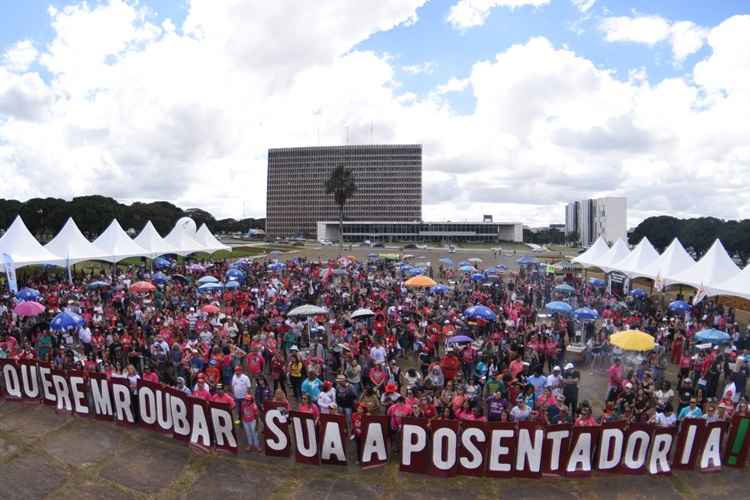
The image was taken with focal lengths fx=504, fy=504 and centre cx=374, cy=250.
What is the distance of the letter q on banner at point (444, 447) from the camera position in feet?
30.3

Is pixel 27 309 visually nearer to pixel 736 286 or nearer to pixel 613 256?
pixel 736 286

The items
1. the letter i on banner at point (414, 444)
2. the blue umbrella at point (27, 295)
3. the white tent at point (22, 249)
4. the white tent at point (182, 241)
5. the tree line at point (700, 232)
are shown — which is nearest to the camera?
the letter i on banner at point (414, 444)

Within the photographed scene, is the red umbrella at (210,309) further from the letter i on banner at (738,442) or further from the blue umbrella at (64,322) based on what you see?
the letter i on banner at (738,442)

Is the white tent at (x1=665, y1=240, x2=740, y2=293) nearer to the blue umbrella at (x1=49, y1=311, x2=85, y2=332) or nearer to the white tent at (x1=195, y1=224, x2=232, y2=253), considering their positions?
the blue umbrella at (x1=49, y1=311, x2=85, y2=332)

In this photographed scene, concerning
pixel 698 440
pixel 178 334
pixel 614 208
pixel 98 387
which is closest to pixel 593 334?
pixel 698 440

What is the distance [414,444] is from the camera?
945 cm

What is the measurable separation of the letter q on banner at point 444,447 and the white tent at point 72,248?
2967 cm

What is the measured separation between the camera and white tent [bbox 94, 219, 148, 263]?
35.1 metres

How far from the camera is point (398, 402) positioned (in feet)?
33.9

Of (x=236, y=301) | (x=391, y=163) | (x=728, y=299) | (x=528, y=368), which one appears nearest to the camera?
(x=528, y=368)

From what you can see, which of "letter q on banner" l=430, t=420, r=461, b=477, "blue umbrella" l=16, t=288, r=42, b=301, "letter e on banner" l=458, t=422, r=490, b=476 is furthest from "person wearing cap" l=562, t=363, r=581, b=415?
"blue umbrella" l=16, t=288, r=42, b=301

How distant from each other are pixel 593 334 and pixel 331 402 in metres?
13.6

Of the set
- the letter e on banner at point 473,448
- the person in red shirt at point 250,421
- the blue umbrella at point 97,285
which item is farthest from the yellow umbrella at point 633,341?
the blue umbrella at point 97,285

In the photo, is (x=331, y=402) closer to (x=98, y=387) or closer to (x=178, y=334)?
(x=98, y=387)
